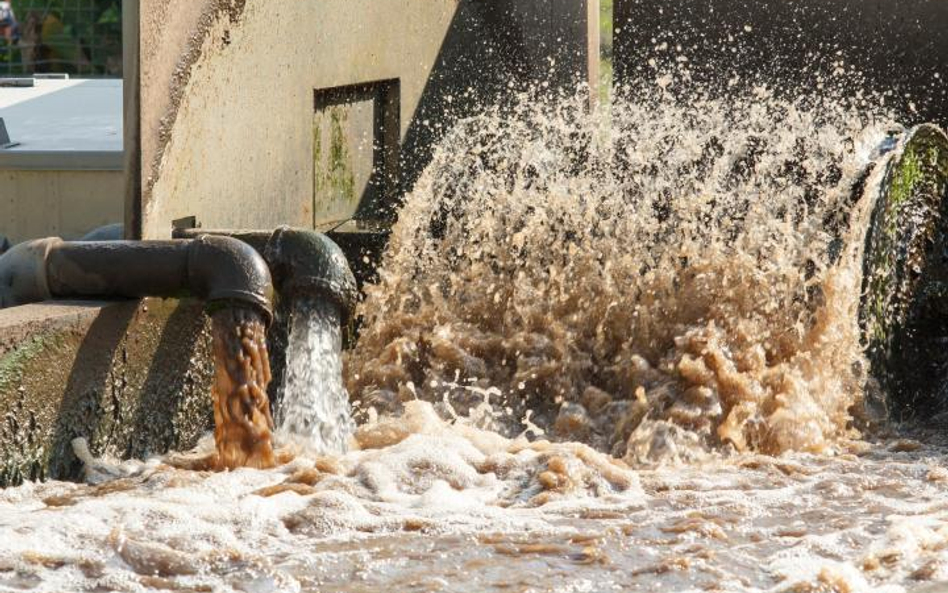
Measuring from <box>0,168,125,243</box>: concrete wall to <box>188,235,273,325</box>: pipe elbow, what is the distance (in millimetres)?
3517

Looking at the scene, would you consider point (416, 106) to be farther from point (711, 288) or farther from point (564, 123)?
point (711, 288)

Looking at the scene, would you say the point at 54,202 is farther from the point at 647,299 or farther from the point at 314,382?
the point at 647,299

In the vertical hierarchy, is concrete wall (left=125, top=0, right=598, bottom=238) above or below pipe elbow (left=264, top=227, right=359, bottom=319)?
above

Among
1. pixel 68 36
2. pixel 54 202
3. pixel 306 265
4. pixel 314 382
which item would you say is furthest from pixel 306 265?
pixel 68 36

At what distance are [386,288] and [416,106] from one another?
331cm

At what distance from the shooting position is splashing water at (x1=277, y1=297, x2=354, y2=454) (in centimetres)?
659

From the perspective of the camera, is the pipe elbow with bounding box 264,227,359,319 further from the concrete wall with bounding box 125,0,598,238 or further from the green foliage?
the green foliage

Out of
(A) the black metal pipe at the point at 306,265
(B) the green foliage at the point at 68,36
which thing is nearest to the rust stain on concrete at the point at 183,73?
(A) the black metal pipe at the point at 306,265

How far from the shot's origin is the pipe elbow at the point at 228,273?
20.5 ft

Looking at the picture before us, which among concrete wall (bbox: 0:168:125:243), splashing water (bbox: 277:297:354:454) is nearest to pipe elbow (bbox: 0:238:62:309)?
splashing water (bbox: 277:297:354:454)

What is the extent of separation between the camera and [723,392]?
23.4ft

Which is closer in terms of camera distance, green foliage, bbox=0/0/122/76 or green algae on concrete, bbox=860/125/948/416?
green algae on concrete, bbox=860/125/948/416

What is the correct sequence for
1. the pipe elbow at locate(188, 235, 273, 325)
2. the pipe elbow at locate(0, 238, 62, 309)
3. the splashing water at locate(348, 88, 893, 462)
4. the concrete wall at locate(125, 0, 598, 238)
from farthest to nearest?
the concrete wall at locate(125, 0, 598, 238) < the splashing water at locate(348, 88, 893, 462) < the pipe elbow at locate(0, 238, 62, 309) < the pipe elbow at locate(188, 235, 273, 325)

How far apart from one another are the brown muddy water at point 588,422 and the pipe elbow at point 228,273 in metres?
Answer: 0.61
